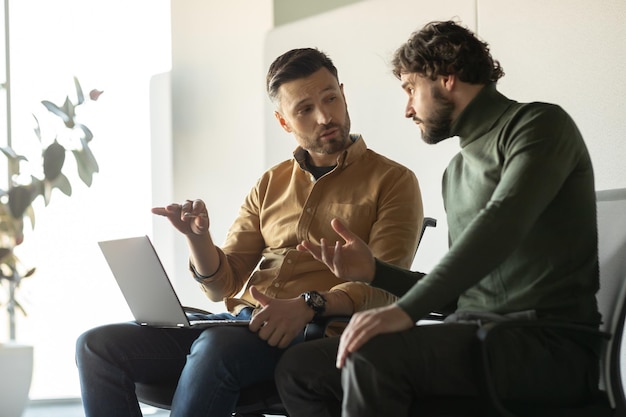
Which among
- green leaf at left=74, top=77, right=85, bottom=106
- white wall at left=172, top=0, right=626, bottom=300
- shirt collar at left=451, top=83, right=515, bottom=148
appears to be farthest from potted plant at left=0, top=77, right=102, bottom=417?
shirt collar at left=451, top=83, right=515, bottom=148

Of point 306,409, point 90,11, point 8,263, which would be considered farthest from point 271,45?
point 306,409

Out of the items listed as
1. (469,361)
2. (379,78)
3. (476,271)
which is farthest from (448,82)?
(379,78)

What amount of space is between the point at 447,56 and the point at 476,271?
0.68 meters

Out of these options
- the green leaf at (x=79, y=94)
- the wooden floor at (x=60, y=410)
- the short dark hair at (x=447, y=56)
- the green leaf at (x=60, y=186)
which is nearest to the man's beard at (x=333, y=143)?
the short dark hair at (x=447, y=56)

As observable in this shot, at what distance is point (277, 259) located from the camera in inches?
107

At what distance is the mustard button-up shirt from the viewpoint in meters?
2.52

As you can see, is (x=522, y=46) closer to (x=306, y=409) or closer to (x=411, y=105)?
(x=411, y=105)

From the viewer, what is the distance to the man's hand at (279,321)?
2.25 metres

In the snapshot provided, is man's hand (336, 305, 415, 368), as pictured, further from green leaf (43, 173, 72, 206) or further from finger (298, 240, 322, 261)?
green leaf (43, 173, 72, 206)

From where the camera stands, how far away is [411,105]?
2217mm

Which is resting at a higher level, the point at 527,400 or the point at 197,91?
the point at 197,91

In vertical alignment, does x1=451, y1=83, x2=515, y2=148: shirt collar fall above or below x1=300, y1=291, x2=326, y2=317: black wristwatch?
above

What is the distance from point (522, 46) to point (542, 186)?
67.4 inches

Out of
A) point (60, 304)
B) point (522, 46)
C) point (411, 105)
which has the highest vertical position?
point (522, 46)
